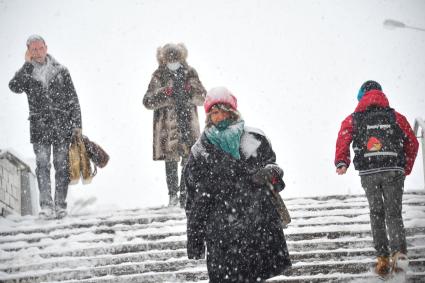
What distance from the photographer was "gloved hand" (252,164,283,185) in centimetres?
349

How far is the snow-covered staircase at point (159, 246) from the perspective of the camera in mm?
5109

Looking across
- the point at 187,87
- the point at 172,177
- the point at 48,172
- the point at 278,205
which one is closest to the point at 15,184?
the point at 48,172

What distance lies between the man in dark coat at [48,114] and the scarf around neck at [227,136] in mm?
3809

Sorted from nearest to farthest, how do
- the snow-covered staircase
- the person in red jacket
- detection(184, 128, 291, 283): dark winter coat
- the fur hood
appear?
detection(184, 128, 291, 283): dark winter coat
the person in red jacket
the snow-covered staircase
the fur hood

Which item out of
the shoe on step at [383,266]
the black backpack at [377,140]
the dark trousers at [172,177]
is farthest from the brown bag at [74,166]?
the shoe on step at [383,266]

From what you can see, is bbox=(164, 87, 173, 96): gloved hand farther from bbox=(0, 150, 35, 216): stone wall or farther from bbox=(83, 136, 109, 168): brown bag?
bbox=(0, 150, 35, 216): stone wall

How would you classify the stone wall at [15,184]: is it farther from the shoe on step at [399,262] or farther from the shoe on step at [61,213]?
the shoe on step at [399,262]

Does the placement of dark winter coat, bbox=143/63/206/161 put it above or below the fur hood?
below

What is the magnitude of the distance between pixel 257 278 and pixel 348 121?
7.26 ft

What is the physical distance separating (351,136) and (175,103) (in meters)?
2.86

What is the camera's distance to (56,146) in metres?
6.98

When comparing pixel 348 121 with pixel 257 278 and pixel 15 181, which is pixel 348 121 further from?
pixel 15 181

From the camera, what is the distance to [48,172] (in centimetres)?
693

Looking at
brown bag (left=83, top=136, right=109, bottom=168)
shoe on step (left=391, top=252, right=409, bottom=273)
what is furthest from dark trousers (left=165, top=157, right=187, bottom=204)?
shoe on step (left=391, top=252, right=409, bottom=273)
